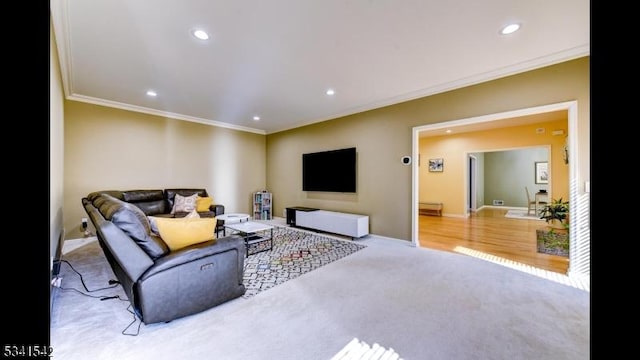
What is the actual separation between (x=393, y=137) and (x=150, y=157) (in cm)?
478

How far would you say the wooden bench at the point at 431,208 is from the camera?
7315 mm

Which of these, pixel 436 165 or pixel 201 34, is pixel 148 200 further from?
pixel 436 165

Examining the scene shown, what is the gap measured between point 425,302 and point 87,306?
3019 millimetres

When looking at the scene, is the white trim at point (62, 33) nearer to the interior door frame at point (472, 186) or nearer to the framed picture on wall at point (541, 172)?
the interior door frame at point (472, 186)

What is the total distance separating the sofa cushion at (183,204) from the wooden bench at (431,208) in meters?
6.24

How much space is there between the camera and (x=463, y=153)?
7047mm

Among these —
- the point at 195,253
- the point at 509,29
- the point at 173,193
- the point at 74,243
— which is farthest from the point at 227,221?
the point at 509,29

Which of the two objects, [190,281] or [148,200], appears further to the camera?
[148,200]

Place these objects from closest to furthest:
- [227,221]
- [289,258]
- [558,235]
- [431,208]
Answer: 1. [289,258]
2. [558,235]
3. [227,221]
4. [431,208]

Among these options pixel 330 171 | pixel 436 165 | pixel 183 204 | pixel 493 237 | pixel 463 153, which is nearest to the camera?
pixel 493 237

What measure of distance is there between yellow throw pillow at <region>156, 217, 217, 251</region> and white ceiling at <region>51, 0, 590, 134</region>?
180cm
